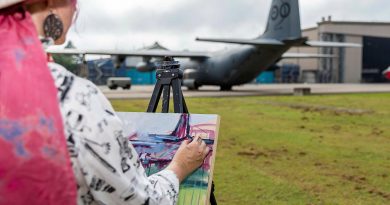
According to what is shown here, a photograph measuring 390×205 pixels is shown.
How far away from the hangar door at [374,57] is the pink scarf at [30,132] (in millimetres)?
71515

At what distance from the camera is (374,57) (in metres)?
69.1

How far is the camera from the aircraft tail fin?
26.2m

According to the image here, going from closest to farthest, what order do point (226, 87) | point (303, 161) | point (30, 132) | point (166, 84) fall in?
point (30, 132), point (166, 84), point (303, 161), point (226, 87)

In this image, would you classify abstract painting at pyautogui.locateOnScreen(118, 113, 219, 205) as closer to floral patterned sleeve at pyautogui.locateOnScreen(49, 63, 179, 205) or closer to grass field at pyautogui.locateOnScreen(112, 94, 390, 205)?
floral patterned sleeve at pyautogui.locateOnScreen(49, 63, 179, 205)

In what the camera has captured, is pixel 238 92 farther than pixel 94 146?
Yes

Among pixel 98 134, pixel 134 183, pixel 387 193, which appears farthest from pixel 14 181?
pixel 387 193

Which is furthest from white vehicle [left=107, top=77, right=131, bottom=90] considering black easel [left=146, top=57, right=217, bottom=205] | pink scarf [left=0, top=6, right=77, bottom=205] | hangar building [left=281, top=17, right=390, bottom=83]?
pink scarf [left=0, top=6, right=77, bottom=205]

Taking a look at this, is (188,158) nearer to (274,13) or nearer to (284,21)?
(284,21)

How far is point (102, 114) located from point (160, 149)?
1105 millimetres

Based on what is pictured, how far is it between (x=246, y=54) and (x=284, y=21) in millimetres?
3103

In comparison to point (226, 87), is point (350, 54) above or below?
below

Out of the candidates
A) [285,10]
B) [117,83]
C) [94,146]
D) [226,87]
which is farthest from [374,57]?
[94,146]

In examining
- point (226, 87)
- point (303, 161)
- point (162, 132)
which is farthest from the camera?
point (226, 87)

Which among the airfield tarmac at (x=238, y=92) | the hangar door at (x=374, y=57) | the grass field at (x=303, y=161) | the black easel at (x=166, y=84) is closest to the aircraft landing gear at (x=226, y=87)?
the airfield tarmac at (x=238, y=92)
